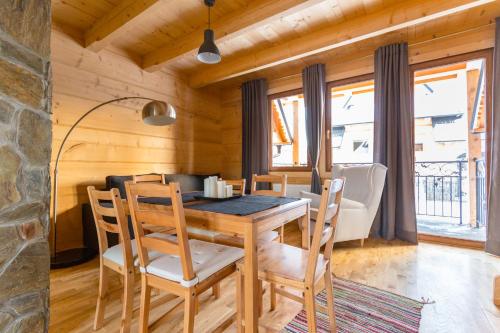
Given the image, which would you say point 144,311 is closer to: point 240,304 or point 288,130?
point 240,304

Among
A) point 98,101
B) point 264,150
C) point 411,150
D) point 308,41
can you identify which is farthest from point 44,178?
point 411,150

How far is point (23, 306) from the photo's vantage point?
3.79 ft

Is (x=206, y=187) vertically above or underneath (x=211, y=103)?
underneath

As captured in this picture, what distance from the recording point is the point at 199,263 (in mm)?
1328

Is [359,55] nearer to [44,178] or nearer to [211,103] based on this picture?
[211,103]

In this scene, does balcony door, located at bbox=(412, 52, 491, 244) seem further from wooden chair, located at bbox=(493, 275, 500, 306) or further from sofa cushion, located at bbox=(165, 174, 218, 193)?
sofa cushion, located at bbox=(165, 174, 218, 193)

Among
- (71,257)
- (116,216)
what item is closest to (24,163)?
(116,216)

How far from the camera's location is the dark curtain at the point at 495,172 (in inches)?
105

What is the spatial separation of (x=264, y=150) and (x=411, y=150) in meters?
2.05

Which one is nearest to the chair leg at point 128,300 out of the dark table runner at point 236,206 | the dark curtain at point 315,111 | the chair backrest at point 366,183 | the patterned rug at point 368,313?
the dark table runner at point 236,206

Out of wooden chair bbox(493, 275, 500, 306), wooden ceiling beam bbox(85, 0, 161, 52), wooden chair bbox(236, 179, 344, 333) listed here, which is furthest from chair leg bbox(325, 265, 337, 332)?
wooden ceiling beam bbox(85, 0, 161, 52)

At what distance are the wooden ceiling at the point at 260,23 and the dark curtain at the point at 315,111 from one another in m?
0.34

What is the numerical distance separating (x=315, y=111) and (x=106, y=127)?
282cm

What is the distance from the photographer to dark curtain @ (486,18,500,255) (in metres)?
2.66
